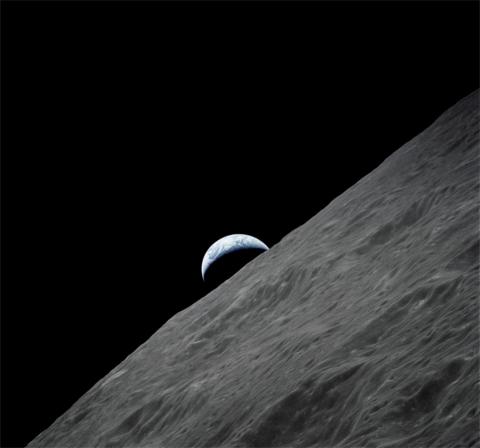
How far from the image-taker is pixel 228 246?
19812 mm

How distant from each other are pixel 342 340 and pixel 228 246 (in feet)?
48.8

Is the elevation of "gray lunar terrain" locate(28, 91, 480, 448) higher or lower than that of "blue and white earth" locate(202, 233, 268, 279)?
lower

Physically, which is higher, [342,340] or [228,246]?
[228,246]

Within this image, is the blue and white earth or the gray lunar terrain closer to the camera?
the gray lunar terrain

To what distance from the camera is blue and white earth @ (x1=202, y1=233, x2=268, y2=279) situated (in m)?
19.4

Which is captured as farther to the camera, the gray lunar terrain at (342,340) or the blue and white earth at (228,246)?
the blue and white earth at (228,246)

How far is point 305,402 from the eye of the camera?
14.7 ft

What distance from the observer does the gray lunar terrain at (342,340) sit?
3822mm

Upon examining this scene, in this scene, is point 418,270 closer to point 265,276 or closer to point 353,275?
point 353,275

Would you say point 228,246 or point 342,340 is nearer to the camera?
point 342,340

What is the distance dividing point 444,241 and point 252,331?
6.93ft

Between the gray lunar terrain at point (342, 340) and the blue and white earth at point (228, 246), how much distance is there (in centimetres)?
1054

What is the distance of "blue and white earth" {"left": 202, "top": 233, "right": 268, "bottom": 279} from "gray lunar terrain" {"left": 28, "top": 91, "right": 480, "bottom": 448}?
10542 millimetres

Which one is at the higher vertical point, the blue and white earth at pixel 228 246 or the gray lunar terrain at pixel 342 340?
the blue and white earth at pixel 228 246
